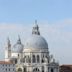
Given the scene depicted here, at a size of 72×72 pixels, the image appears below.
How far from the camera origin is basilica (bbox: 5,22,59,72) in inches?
4129

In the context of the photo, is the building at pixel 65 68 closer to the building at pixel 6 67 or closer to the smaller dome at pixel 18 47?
the smaller dome at pixel 18 47

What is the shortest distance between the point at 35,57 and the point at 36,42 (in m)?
3.83

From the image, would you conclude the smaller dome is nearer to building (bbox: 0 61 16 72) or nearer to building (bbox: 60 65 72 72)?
building (bbox: 0 61 16 72)

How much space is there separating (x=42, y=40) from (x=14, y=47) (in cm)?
1077

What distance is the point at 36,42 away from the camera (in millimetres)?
107562

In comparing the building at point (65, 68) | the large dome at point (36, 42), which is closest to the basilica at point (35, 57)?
the large dome at point (36, 42)

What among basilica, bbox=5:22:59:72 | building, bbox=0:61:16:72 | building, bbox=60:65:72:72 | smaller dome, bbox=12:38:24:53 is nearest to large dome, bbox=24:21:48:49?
basilica, bbox=5:22:59:72

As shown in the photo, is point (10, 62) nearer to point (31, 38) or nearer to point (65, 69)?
point (31, 38)

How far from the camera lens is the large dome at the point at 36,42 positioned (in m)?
107

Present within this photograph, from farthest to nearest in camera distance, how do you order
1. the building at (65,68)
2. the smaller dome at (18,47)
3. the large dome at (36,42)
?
1. the building at (65,68)
2. the smaller dome at (18,47)
3. the large dome at (36,42)

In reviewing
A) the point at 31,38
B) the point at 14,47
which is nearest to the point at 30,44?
the point at 31,38

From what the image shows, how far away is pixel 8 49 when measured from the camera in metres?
115

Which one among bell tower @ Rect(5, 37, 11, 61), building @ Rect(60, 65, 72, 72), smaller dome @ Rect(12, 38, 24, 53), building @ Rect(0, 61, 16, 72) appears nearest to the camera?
building @ Rect(0, 61, 16, 72)

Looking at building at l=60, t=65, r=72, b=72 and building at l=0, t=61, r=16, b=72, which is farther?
building at l=60, t=65, r=72, b=72
